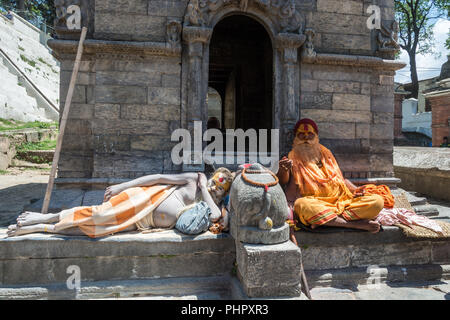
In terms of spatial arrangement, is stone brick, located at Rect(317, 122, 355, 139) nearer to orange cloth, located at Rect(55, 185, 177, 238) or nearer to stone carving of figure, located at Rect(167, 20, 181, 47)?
stone carving of figure, located at Rect(167, 20, 181, 47)

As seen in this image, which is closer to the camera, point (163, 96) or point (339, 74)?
point (163, 96)

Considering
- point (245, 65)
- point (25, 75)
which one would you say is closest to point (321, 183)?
point (245, 65)

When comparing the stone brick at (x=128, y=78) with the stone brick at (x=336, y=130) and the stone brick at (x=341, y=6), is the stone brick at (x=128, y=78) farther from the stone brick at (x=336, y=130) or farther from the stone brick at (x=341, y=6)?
the stone brick at (x=341, y=6)

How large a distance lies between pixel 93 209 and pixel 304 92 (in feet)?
13.2

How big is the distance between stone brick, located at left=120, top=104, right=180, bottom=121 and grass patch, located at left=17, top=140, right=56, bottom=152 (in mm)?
8672

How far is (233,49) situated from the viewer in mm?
9211

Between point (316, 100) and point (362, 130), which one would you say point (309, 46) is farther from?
point (362, 130)

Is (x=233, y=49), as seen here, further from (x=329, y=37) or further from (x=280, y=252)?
(x=280, y=252)

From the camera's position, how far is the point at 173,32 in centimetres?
488

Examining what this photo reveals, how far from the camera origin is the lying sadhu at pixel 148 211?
301 centimetres

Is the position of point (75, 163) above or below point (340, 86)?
below

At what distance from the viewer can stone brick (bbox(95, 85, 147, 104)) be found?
189 inches

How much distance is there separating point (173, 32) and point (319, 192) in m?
3.43
